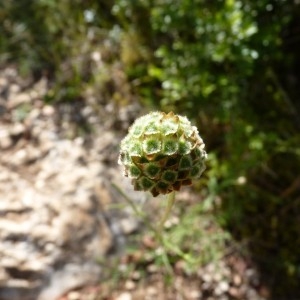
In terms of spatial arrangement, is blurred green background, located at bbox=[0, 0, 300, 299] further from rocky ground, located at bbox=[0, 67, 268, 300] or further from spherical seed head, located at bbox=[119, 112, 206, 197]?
spherical seed head, located at bbox=[119, 112, 206, 197]

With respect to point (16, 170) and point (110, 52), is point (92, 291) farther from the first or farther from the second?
point (110, 52)

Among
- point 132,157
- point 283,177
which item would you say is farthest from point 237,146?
point 132,157

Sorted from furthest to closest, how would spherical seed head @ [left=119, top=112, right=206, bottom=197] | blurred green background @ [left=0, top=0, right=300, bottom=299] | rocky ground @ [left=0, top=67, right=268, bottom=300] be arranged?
1. rocky ground @ [left=0, top=67, right=268, bottom=300]
2. blurred green background @ [left=0, top=0, right=300, bottom=299]
3. spherical seed head @ [left=119, top=112, right=206, bottom=197]

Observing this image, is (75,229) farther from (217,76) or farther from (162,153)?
(162,153)

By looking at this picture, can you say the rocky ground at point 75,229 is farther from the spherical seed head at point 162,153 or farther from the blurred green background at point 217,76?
the spherical seed head at point 162,153

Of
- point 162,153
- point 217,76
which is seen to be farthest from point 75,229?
point 162,153

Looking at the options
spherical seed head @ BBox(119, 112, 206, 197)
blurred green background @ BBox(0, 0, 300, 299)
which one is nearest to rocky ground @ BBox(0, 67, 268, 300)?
blurred green background @ BBox(0, 0, 300, 299)

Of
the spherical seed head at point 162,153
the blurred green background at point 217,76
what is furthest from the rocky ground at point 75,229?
the spherical seed head at point 162,153
